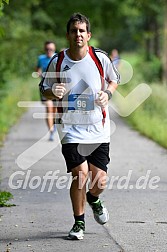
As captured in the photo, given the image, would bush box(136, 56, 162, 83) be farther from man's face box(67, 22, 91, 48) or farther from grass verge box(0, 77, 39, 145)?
man's face box(67, 22, 91, 48)

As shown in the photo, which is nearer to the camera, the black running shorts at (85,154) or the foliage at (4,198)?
the black running shorts at (85,154)

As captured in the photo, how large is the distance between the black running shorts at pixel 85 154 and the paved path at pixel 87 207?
0.69m

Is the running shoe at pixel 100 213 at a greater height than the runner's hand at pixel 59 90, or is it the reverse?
the runner's hand at pixel 59 90

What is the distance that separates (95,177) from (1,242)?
1.06m

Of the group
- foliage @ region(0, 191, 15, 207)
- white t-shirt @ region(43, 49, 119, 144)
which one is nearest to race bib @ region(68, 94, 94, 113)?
white t-shirt @ region(43, 49, 119, 144)

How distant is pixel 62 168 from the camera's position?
13.0 meters

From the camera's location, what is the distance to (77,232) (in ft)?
25.5

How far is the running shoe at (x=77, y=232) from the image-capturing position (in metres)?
7.77

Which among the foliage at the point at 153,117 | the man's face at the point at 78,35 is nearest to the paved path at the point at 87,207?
the foliage at the point at 153,117

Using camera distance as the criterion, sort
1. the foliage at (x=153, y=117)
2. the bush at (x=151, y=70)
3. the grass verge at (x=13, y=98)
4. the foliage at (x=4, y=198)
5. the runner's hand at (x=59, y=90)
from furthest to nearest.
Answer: the bush at (x=151, y=70), the grass verge at (x=13, y=98), the foliage at (x=153, y=117), the foliage at (x=4, y=198), the runner's hand at (x=59, y=90)

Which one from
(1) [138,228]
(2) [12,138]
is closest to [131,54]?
(2) [12,138]

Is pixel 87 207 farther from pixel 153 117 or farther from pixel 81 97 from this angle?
pixel 153 117

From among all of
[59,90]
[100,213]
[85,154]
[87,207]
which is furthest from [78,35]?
[87,207]

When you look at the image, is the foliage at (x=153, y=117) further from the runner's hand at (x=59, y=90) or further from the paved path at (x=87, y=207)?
the runner's hand at (x=59, y=90)
